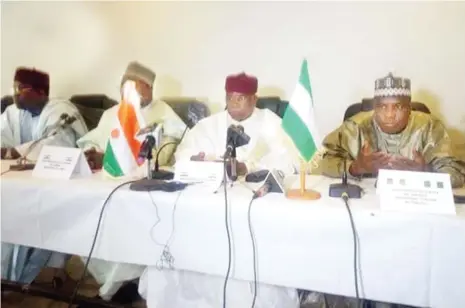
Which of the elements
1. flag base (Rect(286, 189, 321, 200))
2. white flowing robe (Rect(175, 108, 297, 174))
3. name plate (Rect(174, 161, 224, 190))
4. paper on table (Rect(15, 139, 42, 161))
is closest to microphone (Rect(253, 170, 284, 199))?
flag base (Rect(286, 189, 321, 200))

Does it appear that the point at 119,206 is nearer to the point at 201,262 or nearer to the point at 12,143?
the point at 201,262

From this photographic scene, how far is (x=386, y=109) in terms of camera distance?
162 centimetres

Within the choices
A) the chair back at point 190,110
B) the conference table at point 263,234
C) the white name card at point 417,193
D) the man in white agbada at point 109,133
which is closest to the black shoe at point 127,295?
the man in white agbada at point 109,133

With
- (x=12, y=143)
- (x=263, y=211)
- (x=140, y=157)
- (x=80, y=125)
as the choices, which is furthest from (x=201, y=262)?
(x=12, y=143)

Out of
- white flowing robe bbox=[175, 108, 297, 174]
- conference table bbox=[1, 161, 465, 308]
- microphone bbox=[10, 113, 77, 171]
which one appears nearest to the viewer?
conference table bbox=[1, 161, 465, 308]

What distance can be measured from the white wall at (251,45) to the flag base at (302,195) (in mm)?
1143

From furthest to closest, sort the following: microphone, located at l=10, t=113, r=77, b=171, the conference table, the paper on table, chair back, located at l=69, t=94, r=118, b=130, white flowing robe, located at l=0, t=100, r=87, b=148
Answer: chair back, located at l=69, t=94, r=118, b=130
white flowing robe, located at l=0, t=100, r=87, b=148
the paper on table
microphone, located at l=10, t=113, r=77, b=171
the conference table

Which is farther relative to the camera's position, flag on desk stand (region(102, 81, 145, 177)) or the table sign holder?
flag on desk stand (region(102, 81, 145, 177))

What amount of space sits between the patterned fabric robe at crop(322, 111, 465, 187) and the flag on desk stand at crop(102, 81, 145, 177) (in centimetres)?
75

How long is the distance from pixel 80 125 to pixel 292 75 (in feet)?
4.06

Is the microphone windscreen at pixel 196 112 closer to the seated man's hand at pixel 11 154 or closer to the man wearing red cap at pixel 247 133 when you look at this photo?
the man wearing red cap at pixel 247 133

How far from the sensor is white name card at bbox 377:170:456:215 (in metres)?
1.16

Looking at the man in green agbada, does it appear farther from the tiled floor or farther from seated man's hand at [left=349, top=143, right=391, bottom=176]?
the tiled floor

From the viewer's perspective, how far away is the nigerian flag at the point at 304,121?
131cm
